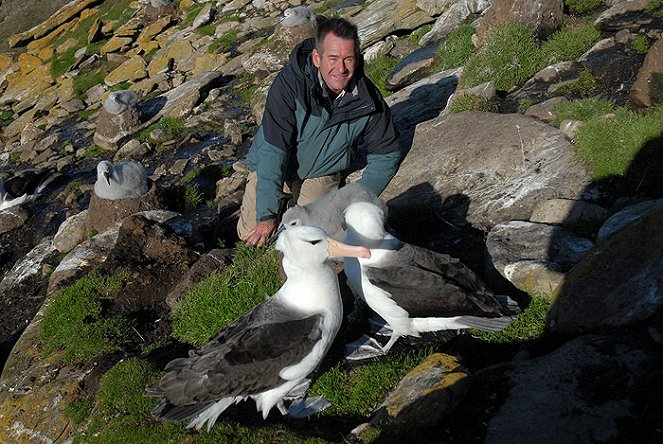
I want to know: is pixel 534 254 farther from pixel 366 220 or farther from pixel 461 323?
pixel 366 220

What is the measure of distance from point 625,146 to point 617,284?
3.26 metres

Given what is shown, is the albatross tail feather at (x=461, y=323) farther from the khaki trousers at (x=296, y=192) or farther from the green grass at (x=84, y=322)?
the green grass at (x=84, y=322)

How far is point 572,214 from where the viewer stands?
6312 millimetres

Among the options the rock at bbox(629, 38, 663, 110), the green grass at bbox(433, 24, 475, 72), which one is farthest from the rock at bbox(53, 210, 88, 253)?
the rock at bbox(629, 38, 663, 110)

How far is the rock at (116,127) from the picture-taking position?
18.8 metres

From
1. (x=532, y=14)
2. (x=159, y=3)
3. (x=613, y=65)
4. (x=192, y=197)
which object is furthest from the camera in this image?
(x=159, y=3)

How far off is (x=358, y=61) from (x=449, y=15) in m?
9.37

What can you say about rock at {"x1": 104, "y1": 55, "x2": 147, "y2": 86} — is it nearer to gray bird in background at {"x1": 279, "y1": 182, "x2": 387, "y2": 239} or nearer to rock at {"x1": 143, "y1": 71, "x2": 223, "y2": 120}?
rock at {"x1": 143, "y1": 71, "x2": 223, "y2": 120}

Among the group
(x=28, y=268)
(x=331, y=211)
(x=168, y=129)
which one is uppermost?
(x=331, y=211)

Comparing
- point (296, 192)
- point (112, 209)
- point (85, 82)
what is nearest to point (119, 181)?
point (112, 209)

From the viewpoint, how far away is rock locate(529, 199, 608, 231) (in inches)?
244

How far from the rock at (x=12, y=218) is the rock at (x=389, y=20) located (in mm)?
11102

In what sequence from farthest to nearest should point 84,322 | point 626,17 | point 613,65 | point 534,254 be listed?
point 626,17
point 613,65
point 84,322
point 534,254

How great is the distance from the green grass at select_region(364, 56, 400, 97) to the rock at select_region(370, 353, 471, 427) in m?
10.5
